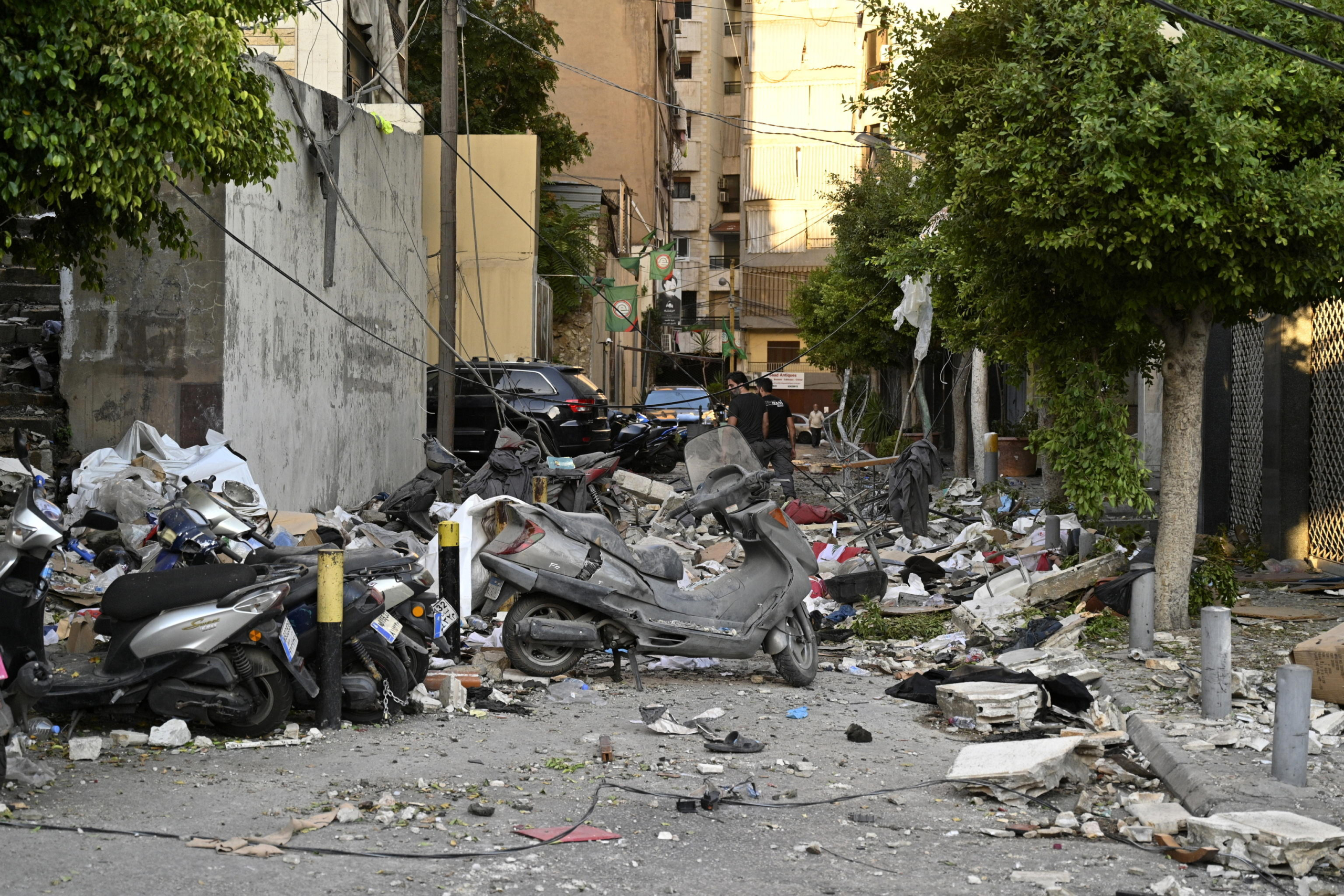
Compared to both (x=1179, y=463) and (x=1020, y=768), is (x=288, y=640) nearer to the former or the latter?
(x=1020, y=768)

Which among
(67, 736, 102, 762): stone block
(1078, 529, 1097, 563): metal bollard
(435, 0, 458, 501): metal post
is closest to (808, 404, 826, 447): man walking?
(435, 0, 458, 501): metal post

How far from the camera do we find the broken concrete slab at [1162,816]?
5.02m

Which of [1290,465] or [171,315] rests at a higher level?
[171,315]

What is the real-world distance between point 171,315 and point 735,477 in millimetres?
6311

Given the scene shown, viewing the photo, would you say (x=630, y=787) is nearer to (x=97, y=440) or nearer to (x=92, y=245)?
(x=92, y=245)

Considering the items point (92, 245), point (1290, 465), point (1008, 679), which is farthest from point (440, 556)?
point (1290, 465)

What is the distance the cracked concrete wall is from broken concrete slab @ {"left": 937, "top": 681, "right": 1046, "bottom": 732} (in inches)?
301

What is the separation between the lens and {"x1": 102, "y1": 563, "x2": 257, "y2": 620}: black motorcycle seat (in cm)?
592

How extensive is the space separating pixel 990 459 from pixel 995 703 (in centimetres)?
1452

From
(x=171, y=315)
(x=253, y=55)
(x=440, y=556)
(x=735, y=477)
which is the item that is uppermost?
Answer: (x=253, y=55)

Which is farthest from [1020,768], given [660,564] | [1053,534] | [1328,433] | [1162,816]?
[1328,433]

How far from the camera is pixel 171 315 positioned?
11.9 meters

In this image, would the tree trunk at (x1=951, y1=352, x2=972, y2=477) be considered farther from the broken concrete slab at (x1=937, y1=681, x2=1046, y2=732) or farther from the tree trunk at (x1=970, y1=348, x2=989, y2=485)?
the broken concrete slab at (x1=937, y1=681, x2=1046, y2=732)

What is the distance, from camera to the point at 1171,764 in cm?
589
